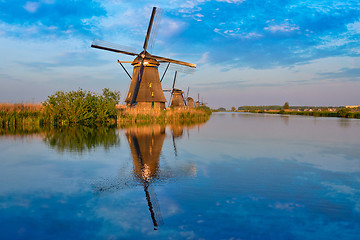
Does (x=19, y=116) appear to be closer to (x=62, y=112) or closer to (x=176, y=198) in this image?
(x=62, y=112)

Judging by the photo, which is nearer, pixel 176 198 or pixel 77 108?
pixel 176 198

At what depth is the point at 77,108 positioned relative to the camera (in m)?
20.7

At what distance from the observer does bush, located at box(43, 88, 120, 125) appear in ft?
67.1

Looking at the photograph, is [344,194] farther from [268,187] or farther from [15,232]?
[15,232]

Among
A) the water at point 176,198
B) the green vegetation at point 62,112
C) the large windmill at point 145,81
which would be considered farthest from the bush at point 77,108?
the water at point 176,198

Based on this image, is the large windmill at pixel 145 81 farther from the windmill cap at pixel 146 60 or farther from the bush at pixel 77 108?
the bush at pixel 77 108

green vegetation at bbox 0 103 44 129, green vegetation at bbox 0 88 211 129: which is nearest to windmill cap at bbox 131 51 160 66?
green vegetation at bbox 0 88 211 129

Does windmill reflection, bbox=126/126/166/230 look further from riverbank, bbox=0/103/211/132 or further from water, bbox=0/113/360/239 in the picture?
riverbank, bbox=0/103/211/132

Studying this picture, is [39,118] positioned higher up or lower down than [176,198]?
higher up

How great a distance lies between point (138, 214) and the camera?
3814 millimetres

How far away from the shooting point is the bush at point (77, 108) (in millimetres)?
20453

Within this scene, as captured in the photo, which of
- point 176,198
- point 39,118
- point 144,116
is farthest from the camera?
point 144,116

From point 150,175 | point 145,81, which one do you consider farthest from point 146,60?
point 150,175

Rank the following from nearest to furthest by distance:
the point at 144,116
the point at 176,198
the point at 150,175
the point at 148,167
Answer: the point at 176,198 < the point at 150,175 < the point at 148,167 < the point at 144,116
